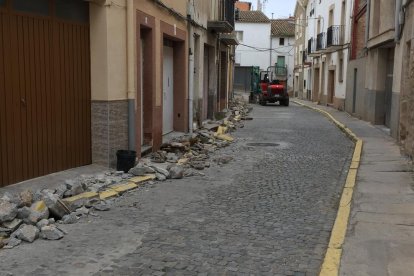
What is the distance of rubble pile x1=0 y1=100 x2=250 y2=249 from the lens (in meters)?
5.27

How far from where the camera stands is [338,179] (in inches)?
343

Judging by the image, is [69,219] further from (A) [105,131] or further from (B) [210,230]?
(A) [105,131]

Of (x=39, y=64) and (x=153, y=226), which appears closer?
(x=153, y=226)

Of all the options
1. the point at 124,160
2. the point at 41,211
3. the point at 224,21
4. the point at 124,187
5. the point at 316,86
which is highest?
the point at 224,21

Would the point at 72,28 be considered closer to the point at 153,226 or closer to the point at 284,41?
the point at 153,226

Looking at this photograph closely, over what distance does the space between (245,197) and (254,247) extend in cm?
217

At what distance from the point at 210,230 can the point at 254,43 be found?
4967 cm

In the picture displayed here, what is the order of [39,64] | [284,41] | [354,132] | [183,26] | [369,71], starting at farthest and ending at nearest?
[284,41], [369,71], [354,132], [183,26], [39,64]

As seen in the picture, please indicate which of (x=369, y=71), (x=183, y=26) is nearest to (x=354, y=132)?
(x=369, y=71)

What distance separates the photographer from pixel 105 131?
8320 millimetres

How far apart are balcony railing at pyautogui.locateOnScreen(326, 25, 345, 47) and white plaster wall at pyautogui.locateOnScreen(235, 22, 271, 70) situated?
2752 centimetres

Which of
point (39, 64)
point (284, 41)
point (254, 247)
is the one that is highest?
point (284, 41)

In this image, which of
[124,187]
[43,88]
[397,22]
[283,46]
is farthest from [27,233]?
[283,46]

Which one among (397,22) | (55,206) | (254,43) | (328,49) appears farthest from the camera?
(254,43)
